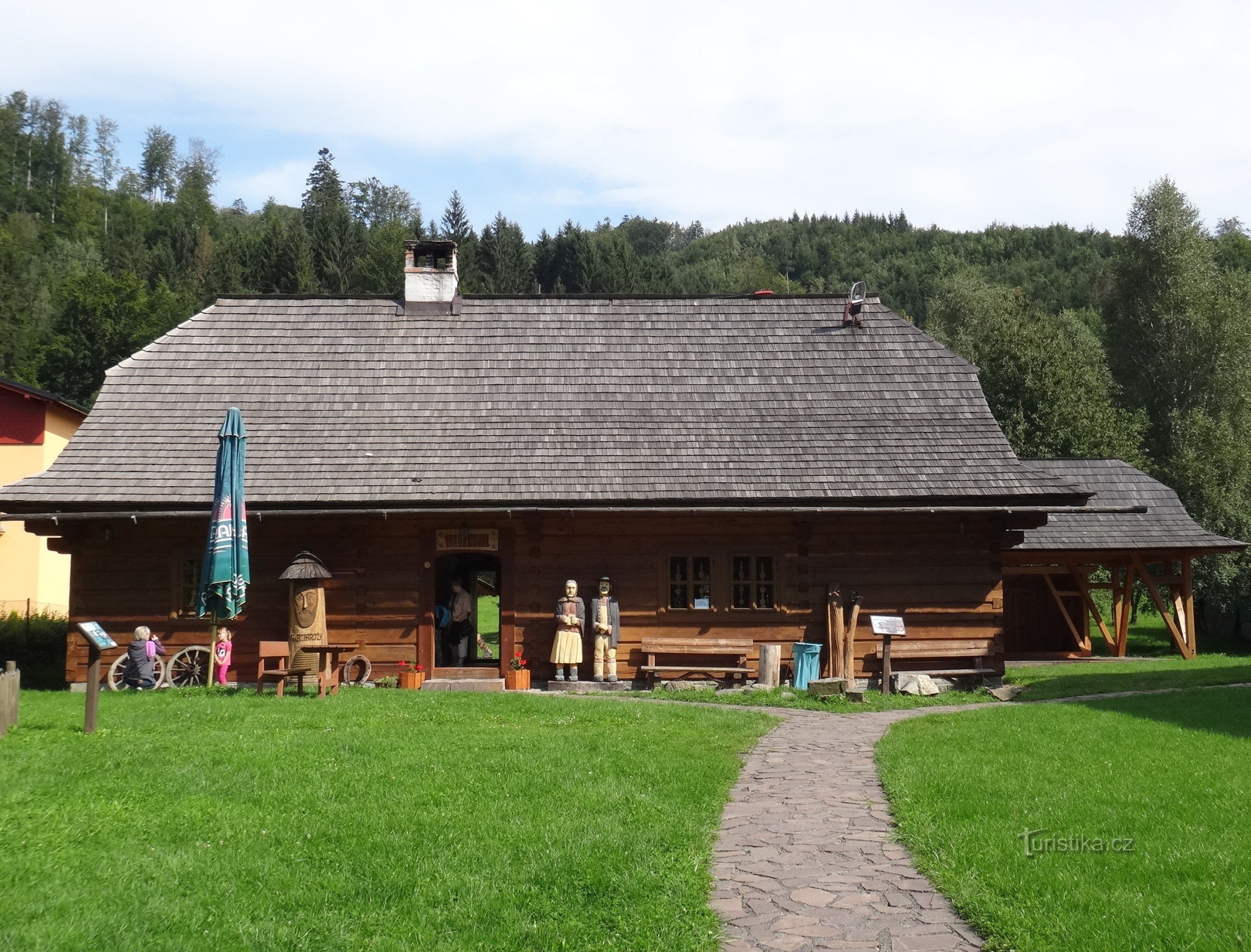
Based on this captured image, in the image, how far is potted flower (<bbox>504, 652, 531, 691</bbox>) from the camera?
53.4 feet

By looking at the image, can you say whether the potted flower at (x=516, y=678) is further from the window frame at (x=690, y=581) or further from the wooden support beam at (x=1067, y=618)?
the wooden support beam at (x=1067, y=618)

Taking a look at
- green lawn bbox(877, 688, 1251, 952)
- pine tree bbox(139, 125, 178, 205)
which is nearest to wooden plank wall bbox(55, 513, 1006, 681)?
green lawn bbox(877, 688, 1251, 952)

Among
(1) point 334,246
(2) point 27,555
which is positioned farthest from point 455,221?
(2) point 27,555

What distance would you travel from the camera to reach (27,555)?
29.0m

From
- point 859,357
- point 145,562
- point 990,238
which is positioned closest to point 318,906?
point 145,562

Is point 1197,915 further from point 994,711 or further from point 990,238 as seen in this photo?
point 990,238

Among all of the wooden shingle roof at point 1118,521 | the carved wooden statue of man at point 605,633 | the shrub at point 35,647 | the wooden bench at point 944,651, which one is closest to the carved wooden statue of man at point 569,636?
the carved wooden statue of man at point 605,633

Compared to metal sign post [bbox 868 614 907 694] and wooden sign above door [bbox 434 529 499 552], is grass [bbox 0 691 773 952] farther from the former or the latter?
wooden sign above door [bbox 434 529 499 552]

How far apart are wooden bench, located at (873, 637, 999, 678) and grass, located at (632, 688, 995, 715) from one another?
80cm

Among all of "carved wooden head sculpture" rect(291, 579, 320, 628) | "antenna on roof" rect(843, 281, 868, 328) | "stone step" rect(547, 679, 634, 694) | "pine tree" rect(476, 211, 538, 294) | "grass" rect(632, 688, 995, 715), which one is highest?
"pine tree" rect(476, 211, 538, 294)

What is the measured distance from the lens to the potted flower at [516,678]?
16.3 metres

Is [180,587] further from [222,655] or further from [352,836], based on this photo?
[352,836]

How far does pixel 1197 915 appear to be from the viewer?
559 cm

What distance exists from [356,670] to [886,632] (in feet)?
24.7
